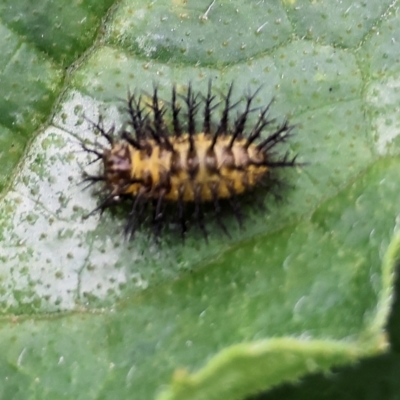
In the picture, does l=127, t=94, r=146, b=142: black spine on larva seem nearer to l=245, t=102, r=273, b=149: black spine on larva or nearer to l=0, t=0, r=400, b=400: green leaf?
l=0, t=0, r=400, b=400: green leaf

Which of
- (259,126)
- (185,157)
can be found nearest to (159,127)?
(185,157)

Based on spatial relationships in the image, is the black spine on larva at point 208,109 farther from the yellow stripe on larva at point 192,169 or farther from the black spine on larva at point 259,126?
the black spine on larva at point 259,126

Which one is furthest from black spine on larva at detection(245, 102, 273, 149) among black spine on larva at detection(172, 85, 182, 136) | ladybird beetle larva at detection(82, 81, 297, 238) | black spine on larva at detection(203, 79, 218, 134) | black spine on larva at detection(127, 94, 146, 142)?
black spine on larva at detection(127, 94, 146, 142)

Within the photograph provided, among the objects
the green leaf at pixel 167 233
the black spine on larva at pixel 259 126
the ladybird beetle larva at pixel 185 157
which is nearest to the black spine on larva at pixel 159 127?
the ladybird beetle larva at pixel 185 157

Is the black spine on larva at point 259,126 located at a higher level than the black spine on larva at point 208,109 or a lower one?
lower

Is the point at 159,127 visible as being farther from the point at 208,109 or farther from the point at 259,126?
the point at 259,126

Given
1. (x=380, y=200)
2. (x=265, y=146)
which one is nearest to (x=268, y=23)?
(x=265, y=146)

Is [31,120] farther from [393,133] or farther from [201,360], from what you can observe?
[393,133]
